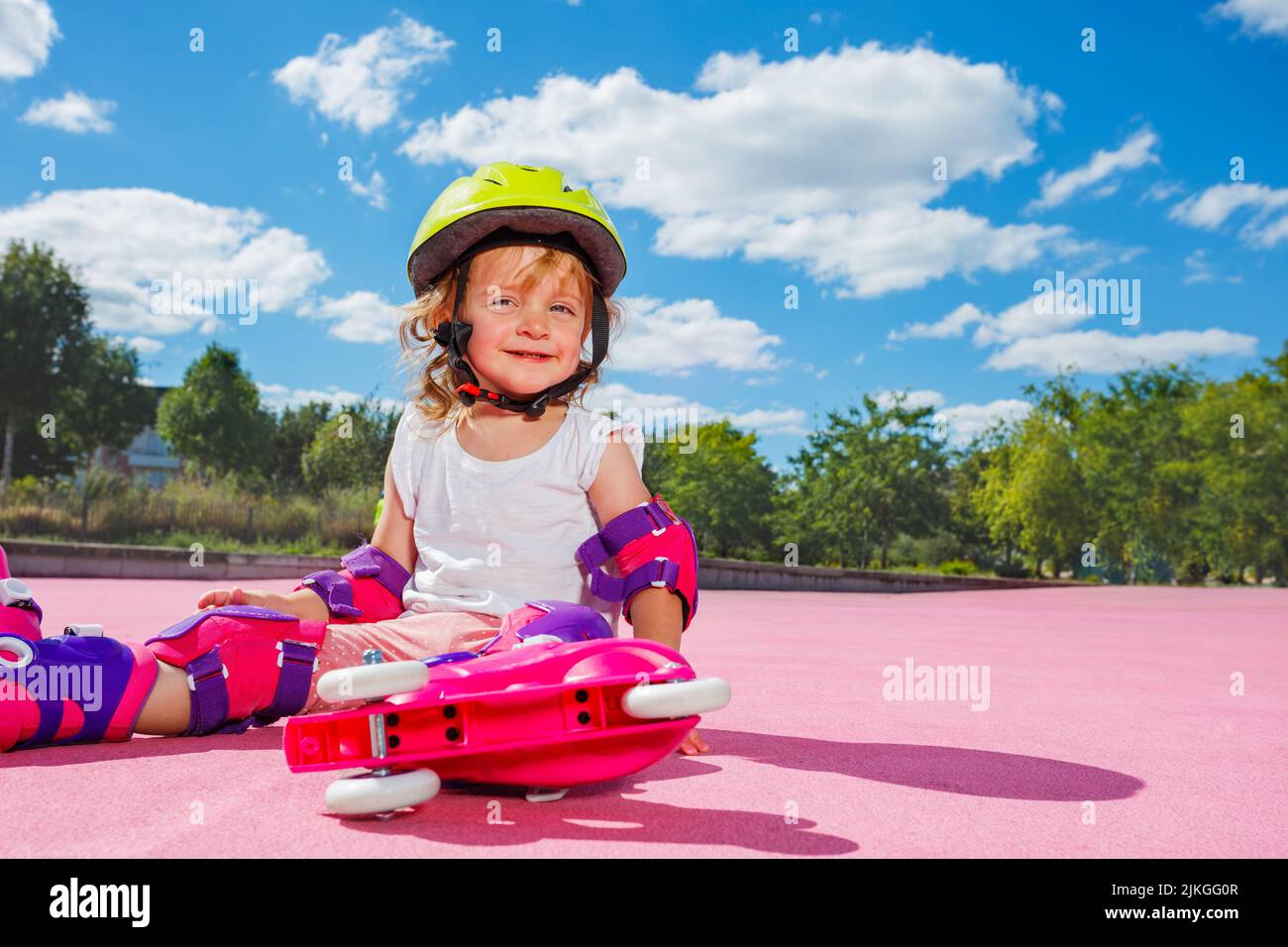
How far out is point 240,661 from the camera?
2584mm

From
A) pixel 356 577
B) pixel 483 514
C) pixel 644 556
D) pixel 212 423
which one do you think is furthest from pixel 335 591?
pixel 212 423

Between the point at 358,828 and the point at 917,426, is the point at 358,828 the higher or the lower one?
the lower one

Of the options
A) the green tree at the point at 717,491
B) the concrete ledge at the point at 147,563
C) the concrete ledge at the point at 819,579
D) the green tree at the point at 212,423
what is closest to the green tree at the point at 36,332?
the green tree at the point at 212,423

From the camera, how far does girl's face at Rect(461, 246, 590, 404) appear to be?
2861 mm

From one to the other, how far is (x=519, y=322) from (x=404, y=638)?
0.91 meters

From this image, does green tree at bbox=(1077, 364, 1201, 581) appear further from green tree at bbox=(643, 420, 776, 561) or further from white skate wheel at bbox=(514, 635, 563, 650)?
white skate wheel at bbox=(514, 635, 563, 650)

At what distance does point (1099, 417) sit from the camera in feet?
113

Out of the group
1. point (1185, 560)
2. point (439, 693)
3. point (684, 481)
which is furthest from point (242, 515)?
point (1185, 560)

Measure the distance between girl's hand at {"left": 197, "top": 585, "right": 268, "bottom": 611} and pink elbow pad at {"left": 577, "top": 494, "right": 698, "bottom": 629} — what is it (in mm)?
911

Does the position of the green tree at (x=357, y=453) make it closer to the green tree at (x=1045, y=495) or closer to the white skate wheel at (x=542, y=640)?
the green tree at (x=1045, y=495)

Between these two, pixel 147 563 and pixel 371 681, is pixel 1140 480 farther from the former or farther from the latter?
pixel 371 681

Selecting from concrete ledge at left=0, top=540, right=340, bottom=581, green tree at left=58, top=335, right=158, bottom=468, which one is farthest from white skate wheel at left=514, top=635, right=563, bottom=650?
green tree at left=58, top=335, right=158, bottom=468
